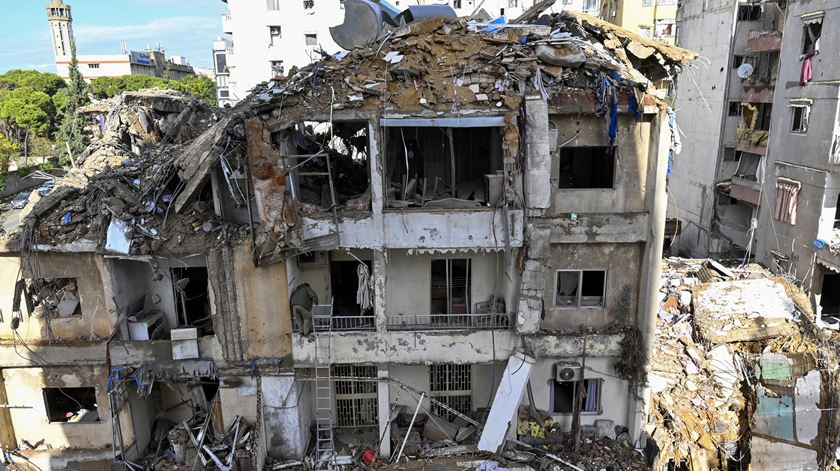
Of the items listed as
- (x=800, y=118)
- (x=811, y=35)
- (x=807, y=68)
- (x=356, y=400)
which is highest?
(x=811, y=35)

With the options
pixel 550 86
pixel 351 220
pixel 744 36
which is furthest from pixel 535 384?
pixel 744 36

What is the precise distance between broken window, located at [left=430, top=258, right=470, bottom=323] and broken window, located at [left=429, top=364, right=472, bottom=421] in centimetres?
180

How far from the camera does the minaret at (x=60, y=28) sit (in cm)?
9812

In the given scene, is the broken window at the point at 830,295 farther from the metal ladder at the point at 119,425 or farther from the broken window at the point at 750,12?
the metal ladder at the point at 119,425

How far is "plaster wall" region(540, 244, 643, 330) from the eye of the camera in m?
15.4

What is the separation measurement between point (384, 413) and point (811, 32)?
Result: 24.1 meters

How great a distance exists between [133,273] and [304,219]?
5796 millimetres

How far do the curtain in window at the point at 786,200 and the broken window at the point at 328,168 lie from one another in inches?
760

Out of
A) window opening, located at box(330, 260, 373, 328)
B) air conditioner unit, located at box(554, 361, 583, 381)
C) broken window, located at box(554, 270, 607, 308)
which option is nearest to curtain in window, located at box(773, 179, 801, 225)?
broken window, located at box(554, 270, 607, 308)

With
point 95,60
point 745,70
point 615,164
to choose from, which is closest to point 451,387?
point 615,164

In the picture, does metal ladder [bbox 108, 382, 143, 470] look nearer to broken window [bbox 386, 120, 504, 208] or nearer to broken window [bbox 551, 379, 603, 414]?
broken window [bbox 386, 120, 504, 208]

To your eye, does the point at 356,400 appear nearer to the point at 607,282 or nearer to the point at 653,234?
the point at 607,282

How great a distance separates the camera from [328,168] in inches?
549

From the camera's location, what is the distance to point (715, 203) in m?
31.8
